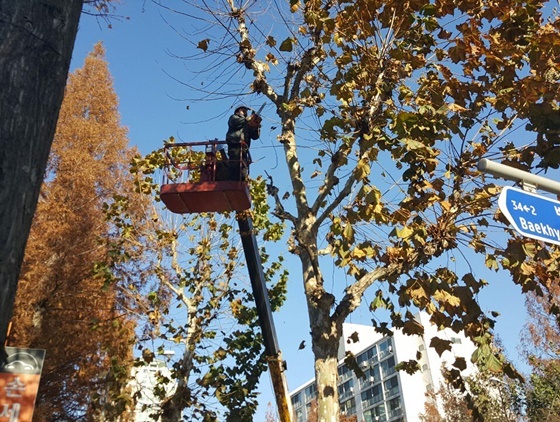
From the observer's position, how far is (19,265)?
1.78 meters

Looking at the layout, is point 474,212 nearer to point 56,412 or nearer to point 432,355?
point 56,412

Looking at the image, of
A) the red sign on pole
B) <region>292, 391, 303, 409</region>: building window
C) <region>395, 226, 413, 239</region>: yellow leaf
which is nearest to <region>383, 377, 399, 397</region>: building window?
<region>292, 391, 303, 409</region>: building window

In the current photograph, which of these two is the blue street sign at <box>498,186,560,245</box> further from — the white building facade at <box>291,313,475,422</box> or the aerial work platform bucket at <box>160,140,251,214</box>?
the white building facade at <box>291,313,475,422</box>

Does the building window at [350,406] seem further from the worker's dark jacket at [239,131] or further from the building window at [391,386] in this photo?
the worker's dark jacket at [239,131]

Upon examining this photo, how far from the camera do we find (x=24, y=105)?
6.28ft

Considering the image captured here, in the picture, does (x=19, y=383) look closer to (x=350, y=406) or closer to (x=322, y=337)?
(x=322, y=337)

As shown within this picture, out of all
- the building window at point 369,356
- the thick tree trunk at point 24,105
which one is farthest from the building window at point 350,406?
the thick tree trunk at point 24,105

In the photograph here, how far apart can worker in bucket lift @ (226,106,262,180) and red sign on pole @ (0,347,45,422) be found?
4185mm

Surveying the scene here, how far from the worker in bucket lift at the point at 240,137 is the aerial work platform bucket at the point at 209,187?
3cm

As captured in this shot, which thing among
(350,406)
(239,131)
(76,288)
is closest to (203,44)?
(239,131)

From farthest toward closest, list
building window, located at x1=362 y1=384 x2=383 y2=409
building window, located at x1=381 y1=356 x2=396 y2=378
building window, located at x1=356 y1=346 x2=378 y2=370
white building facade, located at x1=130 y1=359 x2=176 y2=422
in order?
1. building window, located at x1=356 y1=346 x2=378 y2=370
2. building window, located at x1=362 y1=384 x2=383 y2=409
3. building window, located at x1=381 y1=356 x2=396 y2=378
4. white building facade, located at x1=130 y1=359 x2=176 y2=422

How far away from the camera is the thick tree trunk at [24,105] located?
175 cm

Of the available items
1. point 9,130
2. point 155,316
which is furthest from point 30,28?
point 155,316

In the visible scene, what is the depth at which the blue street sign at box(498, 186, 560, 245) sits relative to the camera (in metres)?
3.71
